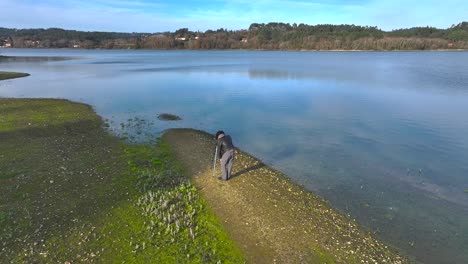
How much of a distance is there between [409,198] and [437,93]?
3319 centimetres

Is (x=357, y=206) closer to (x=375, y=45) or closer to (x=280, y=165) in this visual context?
(x=280, y=165)

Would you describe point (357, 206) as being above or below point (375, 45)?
below

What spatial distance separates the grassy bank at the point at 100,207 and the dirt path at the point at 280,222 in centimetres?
73

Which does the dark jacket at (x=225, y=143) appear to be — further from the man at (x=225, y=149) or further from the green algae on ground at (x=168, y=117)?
the green algae on ground at (x=168, y=117)

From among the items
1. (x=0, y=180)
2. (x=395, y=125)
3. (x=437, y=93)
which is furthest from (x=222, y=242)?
(x=437, y=93)

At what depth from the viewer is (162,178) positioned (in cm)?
1617

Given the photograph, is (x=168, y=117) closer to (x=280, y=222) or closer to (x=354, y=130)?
(x=354, y=130)

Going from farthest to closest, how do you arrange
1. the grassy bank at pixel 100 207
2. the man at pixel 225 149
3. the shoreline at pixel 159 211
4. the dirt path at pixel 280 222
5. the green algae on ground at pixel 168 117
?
the green algae on ground at pixel 168 117 → the man at pixel 225 149 → the dirt path at pixel 280 222 → the shoreline at pixel 159 211 → the grassy bank at pixel 100 207

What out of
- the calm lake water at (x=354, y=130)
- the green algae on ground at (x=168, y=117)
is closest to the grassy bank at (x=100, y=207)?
the calm lake water at (x=354, y=130)

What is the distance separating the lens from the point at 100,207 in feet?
43.8

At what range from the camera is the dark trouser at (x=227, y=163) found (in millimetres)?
15297

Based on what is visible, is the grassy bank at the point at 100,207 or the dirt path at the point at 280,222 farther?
the dirt path at the point at 280,222

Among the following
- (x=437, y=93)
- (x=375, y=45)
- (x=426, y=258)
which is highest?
(x=375, y=45)

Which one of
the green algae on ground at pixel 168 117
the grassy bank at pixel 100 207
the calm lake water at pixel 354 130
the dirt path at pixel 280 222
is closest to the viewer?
the grassy bank at pixel 100 207
